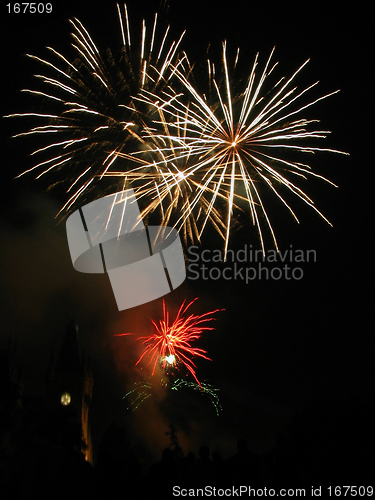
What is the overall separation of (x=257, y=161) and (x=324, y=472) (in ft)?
28.6

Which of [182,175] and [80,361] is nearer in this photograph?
[182,175]

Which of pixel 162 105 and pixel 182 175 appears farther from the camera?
pixel 182 175

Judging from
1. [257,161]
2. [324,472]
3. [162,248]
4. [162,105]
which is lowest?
[324,472]

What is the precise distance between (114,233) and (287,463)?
26.6 ft

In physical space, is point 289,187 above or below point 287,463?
above

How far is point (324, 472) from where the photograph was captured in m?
10.4

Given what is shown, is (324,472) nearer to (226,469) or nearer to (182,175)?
(226,469)

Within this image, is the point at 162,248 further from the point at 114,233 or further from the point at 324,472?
the point at 324,472

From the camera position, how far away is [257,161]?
11422mm

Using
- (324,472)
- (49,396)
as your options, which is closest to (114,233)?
(324,472)

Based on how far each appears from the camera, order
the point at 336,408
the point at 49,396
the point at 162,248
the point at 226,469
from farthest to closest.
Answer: the point at 49,396 → the point at 336,408 → the point at 162,248 → the point at 226,469

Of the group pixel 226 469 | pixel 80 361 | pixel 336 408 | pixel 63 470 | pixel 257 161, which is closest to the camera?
pixel 226 469

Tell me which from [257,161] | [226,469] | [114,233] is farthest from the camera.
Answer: [114,233]

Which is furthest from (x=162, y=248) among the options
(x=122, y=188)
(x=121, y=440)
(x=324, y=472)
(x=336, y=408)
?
(x=121, y=440)
